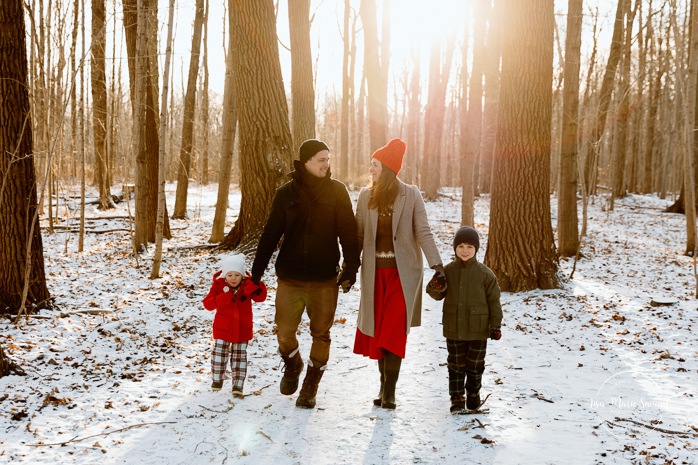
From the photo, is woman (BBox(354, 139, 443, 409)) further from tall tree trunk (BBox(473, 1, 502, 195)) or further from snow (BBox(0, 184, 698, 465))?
tall tree trunk (BBox(473, 1, 502, 195))

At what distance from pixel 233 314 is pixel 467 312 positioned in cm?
196

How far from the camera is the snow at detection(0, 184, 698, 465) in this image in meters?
3.36

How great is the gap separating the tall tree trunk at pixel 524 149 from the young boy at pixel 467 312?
13.2ft

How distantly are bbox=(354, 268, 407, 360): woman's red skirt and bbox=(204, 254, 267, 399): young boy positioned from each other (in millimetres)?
988

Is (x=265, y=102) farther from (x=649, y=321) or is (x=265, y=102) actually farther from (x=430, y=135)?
(x=430, y=135)

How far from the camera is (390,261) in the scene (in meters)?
4.00

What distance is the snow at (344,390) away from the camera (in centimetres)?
336

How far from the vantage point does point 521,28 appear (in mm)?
7492

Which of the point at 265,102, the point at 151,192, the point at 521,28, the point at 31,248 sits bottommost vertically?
the point at 31,248

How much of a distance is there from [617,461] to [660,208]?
945 inches

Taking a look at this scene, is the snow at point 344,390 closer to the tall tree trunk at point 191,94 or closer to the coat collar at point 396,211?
the coat collar at point 396,211

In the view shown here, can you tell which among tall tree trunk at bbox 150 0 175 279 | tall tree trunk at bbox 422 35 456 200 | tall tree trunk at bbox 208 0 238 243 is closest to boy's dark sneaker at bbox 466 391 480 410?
tall tree trunk at bbox 150 0 175 279

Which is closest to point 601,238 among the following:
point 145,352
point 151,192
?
point 151,192

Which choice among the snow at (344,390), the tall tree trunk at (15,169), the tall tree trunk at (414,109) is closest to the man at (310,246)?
the snow at (344,390)
